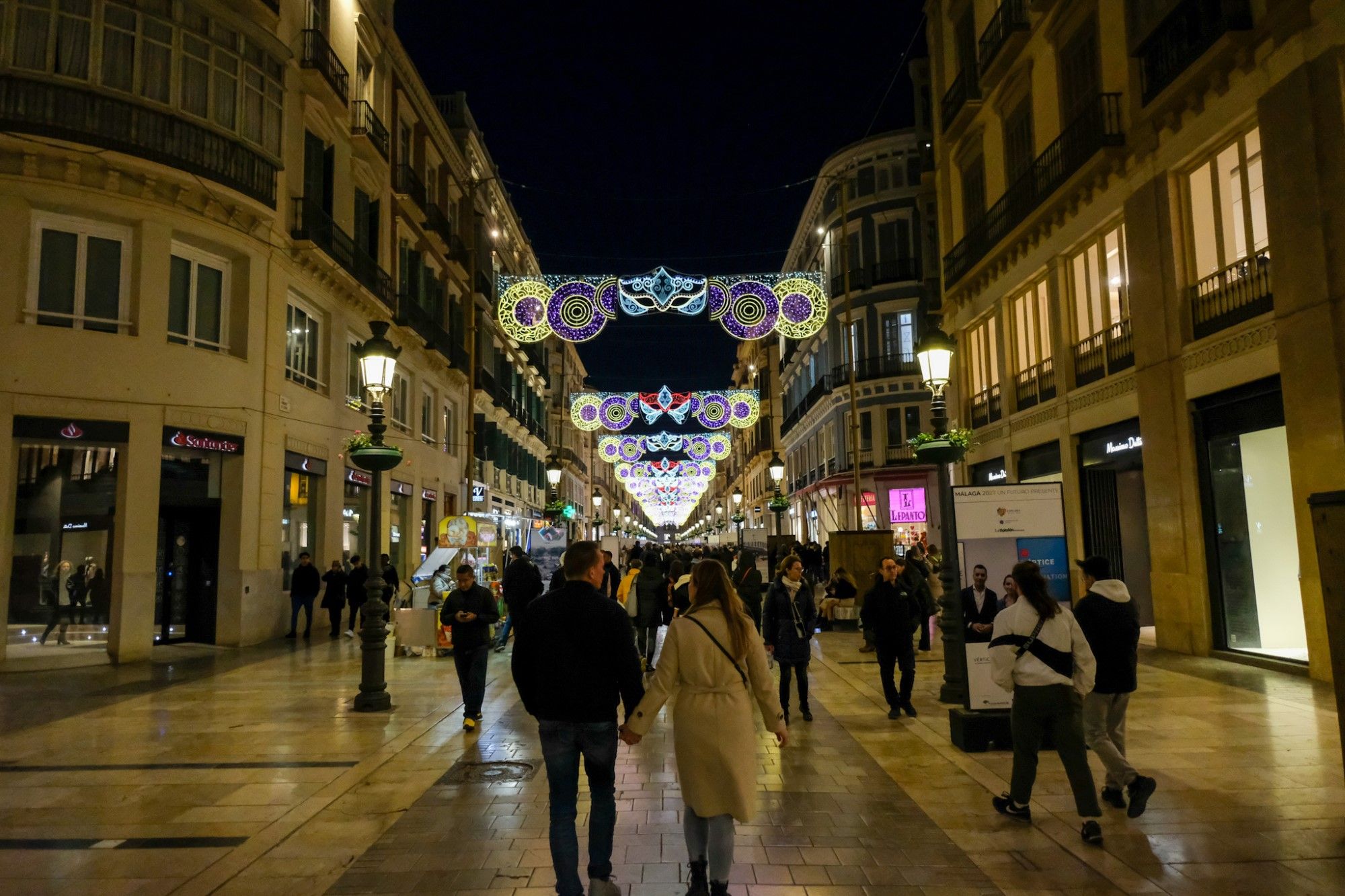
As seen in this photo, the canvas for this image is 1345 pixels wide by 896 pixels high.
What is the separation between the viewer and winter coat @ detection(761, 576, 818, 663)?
9383 mm

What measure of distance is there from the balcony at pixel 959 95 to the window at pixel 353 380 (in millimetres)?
15300

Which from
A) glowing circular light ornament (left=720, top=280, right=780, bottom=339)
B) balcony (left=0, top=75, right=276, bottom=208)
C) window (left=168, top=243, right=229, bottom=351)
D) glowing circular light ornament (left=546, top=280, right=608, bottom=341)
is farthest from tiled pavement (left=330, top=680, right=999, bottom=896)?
glowing circular light ornament (left=546, top=280, right=608, bottom=341)

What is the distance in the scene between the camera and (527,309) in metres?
19.7

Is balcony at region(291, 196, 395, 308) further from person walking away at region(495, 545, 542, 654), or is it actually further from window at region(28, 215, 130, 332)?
person walking away at region(495, 545, 542, 654)

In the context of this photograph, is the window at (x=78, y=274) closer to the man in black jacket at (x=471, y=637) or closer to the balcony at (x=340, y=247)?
the balcony at (x=340, y=247)

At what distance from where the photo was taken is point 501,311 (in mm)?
19781

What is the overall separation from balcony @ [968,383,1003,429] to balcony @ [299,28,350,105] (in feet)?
52.7

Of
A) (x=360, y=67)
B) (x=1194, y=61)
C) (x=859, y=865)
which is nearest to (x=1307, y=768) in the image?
(x=859, y=865)

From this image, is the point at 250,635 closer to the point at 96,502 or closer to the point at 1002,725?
the point at 96,502

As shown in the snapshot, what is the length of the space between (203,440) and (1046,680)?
1484 cm

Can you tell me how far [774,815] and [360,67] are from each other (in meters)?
22.8

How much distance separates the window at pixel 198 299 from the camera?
16000 millimetres

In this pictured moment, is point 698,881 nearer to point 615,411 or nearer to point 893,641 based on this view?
point 893,641

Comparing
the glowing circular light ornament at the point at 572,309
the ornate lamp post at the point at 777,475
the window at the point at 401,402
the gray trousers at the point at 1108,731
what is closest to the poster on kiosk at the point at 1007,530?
the gray trousers at the point at 1108,731
